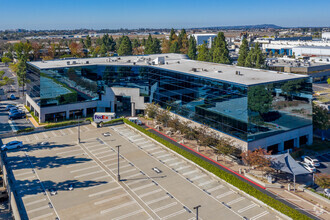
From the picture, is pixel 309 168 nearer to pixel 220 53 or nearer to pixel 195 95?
pixel 195 95

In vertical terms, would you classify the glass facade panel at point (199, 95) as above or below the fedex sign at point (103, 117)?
above

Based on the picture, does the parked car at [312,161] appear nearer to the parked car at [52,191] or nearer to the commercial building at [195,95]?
the commercial building at [195,95]

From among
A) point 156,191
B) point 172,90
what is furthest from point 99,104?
point 156,191

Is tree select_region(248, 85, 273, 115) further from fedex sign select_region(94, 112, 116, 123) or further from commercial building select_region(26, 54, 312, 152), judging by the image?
fedex sign select_region(94, 112, 116, 123)

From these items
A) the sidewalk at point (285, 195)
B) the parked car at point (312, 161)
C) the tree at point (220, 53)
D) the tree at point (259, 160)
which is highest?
the tree at point (220, 53)

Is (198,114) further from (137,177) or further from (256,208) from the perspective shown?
(256,208)

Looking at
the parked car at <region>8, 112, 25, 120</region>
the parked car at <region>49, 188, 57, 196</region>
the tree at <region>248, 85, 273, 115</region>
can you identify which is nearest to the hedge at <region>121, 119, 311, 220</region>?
the tree at <region>248, 85, 273, 115</region>

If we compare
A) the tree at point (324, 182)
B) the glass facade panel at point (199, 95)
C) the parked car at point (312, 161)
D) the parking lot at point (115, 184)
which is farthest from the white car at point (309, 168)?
the parking lot at point (115, 184)
